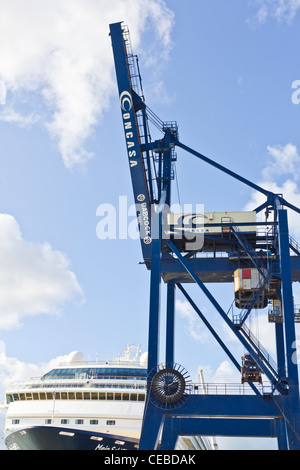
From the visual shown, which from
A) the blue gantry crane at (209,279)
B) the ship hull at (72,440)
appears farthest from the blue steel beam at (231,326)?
the ship hull at (72,440)

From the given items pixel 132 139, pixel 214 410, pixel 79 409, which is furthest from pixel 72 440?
pixel 132 139

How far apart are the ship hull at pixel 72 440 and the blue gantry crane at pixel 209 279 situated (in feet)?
12.1

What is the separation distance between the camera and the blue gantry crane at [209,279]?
22.6 metres

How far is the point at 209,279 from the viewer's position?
28375 millimetres

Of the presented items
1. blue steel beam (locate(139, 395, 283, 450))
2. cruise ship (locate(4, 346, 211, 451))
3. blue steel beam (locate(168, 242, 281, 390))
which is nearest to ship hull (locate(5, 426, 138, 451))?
cruise ship (locate(4, 346, 211, 451))

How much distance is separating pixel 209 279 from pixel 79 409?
11.4 meters

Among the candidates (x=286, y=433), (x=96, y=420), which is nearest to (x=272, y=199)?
(x=286, y=433)

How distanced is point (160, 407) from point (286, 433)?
210 inches

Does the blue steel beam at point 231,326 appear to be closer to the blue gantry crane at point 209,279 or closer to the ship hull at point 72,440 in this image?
the blue gantry crane at point 209,279

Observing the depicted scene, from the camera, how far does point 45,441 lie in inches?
1097
